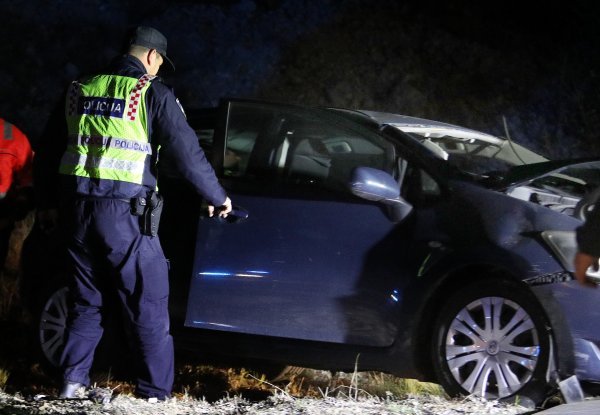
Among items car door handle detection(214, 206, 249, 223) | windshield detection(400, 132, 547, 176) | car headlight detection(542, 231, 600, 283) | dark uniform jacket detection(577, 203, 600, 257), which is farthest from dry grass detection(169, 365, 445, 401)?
dark uniform jacket detection(577, 203, 600, 257)

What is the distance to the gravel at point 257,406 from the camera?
4.52 metres

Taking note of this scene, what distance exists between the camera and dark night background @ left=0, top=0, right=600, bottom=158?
36.9ft

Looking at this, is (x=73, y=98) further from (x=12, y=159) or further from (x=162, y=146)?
(x=12, y=159)

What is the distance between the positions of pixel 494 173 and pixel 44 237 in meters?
2.42

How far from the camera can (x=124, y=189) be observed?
4828 mm

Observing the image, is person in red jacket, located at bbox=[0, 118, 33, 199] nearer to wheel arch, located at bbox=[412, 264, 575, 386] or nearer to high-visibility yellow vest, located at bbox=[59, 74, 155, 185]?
high-visibility yellow vest, located at bbox=[59, 74, 155, 185]

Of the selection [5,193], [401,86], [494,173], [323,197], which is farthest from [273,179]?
[401,86]

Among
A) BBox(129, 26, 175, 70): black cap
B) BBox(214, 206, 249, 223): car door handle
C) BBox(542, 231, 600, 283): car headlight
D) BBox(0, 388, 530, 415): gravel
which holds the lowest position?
BBox(0, 388, 530, 415): gravel

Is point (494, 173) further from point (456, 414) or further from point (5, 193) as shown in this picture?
point (5, 193)

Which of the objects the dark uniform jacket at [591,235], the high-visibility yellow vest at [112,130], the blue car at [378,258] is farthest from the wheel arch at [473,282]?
the high-visibility yellow vest at [112,130]

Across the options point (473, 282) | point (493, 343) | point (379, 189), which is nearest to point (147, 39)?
point (379, 189)

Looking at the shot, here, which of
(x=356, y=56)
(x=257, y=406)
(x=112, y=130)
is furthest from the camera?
(x=356, y=56)

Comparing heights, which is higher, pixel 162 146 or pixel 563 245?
pixel 162 146

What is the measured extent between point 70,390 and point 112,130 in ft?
4.02
